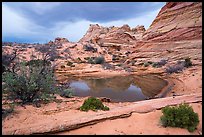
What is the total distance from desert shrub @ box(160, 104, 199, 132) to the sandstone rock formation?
22175 millimetres

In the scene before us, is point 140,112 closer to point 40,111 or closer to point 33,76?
point 40,111

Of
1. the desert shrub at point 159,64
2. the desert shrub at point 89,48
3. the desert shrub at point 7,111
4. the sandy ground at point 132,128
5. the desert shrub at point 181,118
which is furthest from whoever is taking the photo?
the desert shrub at point 89,48

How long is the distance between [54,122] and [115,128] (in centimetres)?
166

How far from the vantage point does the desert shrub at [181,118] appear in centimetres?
553

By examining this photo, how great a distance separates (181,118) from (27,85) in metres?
5.44

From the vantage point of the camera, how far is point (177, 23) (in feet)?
95.5

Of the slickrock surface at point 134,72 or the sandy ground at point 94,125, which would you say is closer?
the sandy ground at point 94,125

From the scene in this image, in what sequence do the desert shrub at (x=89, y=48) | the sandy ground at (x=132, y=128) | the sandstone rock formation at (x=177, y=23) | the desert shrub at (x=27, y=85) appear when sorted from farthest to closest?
1. the desert shrub at (x=89, y=48)
2. the sandstone rock formation at (x=177, y=23)
3. the desert shrub at (x=27, y=85)
4. the sandy ground at (x=132, y=128)

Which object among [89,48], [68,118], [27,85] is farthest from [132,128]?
[89,48]

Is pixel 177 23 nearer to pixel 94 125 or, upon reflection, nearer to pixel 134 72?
pixel 134 72

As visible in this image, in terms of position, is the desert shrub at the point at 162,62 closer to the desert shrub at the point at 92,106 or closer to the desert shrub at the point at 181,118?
the desert shrub at the point at 92,106

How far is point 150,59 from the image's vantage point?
27625 mm

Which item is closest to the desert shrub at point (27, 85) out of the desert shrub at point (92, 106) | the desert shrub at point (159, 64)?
the desert shrub at point (92, 106)

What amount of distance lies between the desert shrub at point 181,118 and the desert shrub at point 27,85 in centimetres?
475
